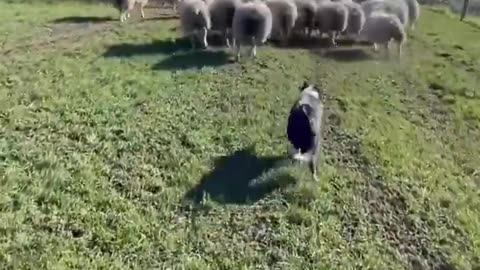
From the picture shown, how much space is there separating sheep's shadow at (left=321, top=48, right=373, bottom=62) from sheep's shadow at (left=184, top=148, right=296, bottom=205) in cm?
565

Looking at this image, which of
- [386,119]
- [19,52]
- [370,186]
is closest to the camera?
[370,186]

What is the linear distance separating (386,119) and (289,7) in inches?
161

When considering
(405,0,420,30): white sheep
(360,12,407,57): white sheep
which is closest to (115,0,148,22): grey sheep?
(360,12,407,57): white sheep

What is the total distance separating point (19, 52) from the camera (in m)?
13.2

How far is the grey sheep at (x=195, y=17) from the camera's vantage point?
44.4ft

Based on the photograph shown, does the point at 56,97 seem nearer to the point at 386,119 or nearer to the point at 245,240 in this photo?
the point at 245,240

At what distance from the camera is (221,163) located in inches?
360

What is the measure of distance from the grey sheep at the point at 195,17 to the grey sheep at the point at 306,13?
7.58 ft

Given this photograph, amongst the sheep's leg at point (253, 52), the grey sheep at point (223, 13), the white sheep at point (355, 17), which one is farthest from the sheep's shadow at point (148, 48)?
the white sheep at point (355, 17)

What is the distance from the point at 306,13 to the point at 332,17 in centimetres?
61

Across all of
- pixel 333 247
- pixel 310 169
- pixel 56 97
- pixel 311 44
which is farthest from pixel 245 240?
pixel 311 44

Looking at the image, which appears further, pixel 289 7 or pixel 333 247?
pixel 289 7

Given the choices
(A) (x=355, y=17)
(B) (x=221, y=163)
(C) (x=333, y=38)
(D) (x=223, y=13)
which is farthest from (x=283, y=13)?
(B) (x=221, y=163)

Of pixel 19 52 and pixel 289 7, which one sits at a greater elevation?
pixel 289 7
